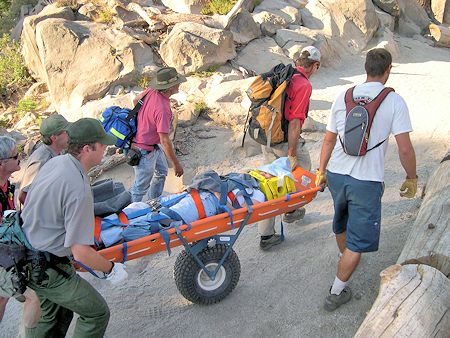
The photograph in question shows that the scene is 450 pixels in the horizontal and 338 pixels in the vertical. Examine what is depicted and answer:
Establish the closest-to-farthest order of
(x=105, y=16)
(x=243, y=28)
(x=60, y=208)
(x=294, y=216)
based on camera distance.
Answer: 1. (x=60, y=208)
2. (x=294, y=216)
3. (x=105, y=16)
4. (x=243, y=28)

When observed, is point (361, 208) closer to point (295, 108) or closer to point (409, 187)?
point (409, 187)

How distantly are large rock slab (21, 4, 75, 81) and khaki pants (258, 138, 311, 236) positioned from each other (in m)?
7.71

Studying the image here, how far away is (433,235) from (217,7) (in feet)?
29.3

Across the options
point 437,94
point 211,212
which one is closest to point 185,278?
point 211,212

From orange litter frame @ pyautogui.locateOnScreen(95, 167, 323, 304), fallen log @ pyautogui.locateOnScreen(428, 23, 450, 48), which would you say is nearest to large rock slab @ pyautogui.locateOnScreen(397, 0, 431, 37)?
fallen log @ pyautogui.locateOnScreen(428, 23, 450, 48)

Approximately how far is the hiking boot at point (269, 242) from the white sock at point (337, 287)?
1212 mm

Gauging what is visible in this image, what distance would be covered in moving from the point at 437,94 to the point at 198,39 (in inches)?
217

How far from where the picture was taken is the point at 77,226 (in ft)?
9.68

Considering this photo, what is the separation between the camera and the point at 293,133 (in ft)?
16.6

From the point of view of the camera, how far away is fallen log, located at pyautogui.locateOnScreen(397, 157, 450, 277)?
12.3 ft

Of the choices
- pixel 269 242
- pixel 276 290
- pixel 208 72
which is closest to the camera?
pixel 276 290

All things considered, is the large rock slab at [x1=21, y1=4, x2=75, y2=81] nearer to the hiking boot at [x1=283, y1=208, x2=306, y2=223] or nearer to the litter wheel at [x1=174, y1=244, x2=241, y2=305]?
the hiking boot at [x1=283, y1=208, x2=306, y2=223]

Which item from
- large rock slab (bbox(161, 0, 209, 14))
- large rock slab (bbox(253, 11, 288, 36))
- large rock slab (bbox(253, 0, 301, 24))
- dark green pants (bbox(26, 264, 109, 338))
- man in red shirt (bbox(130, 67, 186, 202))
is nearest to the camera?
dark green pants (bbox(26, 264, 109, 338))

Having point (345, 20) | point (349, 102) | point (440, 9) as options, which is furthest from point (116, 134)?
point (440, 9)
